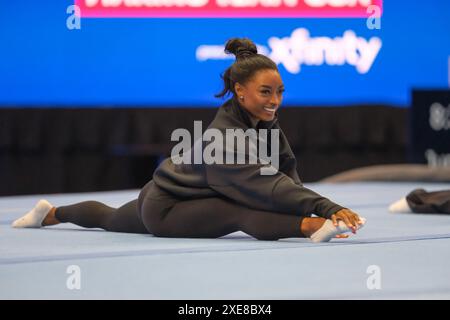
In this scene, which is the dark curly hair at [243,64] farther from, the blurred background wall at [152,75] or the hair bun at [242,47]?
the blurred background wall at [152,75]

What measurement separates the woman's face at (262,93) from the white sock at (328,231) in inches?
13.2

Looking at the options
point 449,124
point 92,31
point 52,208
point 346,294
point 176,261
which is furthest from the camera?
point 92,31

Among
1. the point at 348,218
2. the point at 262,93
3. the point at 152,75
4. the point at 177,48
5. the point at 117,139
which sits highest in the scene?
the point at 177,48

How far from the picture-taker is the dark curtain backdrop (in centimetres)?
516

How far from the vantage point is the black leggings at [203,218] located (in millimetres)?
2205

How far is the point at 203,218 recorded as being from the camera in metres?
2.28

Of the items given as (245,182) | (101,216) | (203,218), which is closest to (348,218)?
(245,182)

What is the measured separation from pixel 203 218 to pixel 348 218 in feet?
1.35

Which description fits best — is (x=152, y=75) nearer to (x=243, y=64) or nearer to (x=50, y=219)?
(x=50, y=219)

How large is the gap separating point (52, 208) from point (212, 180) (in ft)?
1.99

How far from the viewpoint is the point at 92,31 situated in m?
5.07

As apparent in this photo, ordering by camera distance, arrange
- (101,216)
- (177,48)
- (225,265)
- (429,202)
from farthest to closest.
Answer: (177,48)
(429,202)
(101,216)
(225,265)

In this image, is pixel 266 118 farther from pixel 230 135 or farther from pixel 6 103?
pixel 6 103
